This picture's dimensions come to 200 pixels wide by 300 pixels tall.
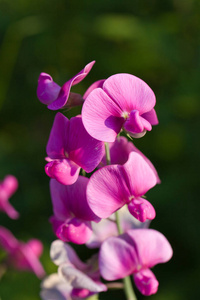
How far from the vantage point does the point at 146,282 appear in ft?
3.72

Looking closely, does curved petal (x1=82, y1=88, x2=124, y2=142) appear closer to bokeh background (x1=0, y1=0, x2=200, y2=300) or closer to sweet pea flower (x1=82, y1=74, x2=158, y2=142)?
sweet pea flower (x1=82, y1=74, x2=158, y2=142)

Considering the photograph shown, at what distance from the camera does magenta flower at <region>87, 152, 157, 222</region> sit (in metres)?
1.04

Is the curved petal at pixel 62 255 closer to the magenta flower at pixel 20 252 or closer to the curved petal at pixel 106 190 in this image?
the curved petal at pixel 106 190

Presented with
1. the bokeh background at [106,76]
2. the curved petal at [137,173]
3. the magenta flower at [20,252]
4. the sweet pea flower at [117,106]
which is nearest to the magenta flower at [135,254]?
the curved petal at [137,173]

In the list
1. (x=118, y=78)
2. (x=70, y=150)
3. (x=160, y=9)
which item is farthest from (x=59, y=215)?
(x=160, y=9)

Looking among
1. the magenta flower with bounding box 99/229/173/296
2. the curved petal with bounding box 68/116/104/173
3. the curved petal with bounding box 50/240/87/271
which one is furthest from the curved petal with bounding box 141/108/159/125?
the curved petal with bounding box 50/240/87/271

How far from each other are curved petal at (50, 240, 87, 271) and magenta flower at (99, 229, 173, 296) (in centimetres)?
16

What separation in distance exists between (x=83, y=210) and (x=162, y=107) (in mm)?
1402

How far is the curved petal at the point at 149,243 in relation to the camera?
44.4 inches

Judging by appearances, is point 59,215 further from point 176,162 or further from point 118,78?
point 176,162

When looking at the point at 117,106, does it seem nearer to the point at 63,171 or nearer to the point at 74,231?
the point at 63,171

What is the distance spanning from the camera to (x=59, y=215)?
122cm

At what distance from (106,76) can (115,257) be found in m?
1.71

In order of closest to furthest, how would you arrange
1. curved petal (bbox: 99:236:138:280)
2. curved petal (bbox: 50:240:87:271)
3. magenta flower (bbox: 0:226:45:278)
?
curved petal (bbox: 99:236:138:280)
curved petal (bbox: 50:240:87:271)
magenta flower (bbox: 0:226:45:278)
